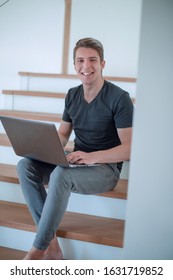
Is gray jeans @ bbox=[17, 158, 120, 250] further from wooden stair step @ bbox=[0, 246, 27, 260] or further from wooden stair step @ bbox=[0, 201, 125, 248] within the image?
wooden stair step @ bbox=[0, 246, 27, 260]

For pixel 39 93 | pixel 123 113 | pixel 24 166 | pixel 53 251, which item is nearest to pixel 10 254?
pixel 53 251

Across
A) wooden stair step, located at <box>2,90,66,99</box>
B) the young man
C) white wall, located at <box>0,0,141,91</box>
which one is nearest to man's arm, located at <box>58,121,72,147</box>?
the young man

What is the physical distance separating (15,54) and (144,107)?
2.92m

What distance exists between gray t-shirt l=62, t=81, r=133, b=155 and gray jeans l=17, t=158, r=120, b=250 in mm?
154

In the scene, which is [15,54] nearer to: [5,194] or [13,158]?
[13,158]

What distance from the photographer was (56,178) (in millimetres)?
1453

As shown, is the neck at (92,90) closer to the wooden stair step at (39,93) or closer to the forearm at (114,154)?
the forearm at (114,154)

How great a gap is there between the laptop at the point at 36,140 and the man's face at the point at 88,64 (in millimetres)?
425

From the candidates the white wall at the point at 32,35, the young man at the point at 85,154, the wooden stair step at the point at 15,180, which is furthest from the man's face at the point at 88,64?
the white wall at the point at 32,35

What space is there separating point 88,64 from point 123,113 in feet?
1.02

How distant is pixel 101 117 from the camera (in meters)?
1.68

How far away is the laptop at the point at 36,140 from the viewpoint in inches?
55.2

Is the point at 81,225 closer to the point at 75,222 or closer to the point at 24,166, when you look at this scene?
the point at 75,222

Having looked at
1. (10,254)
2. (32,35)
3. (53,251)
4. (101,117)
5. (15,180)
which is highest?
(32,35)
